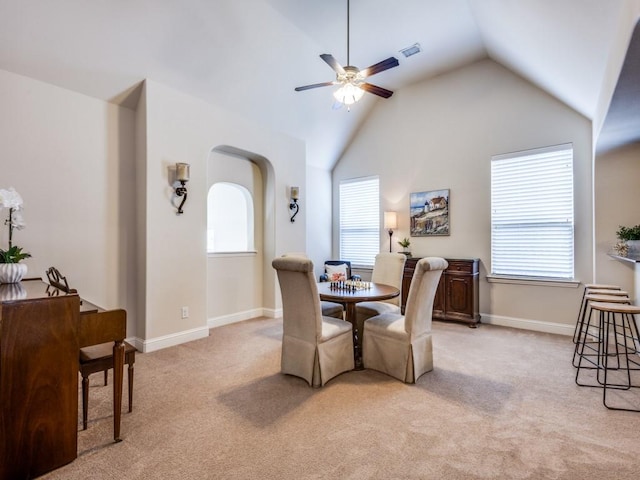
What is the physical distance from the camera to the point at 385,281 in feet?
13.1

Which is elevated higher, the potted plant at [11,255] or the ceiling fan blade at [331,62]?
the ceiling fan blade at [331,62]

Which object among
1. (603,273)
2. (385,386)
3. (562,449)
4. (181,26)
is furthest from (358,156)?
(562,449)

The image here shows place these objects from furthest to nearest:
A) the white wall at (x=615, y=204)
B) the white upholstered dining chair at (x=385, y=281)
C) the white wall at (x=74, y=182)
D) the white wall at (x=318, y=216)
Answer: the white wall at (x=318, y=216) < the white wall at (x=615, y=204) < the white upholstered dining chair at (x=385, y=281) < the white wall at (x=74, y=182)

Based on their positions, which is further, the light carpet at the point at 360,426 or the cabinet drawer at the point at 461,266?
the cabinet drawer at the point at 461,266

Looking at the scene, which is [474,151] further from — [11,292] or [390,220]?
[11,292]

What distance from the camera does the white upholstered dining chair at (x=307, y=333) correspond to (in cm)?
267

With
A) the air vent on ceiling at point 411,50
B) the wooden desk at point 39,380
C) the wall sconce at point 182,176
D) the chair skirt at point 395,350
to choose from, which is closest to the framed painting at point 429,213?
the air vent on ceiling at point 411,50

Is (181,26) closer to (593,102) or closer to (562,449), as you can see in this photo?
(593,102)

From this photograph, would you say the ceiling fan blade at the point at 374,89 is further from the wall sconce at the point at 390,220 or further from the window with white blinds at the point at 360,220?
the window with white blinds at the point at 360,220

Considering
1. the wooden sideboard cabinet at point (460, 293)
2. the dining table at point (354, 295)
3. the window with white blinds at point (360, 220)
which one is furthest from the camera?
the window with white blinds at point (360, 220)

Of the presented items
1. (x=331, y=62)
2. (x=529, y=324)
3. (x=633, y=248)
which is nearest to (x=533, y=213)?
(x=633, y=248)

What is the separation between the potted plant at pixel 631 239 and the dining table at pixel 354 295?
7.35ft

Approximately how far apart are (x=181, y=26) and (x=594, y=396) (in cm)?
498

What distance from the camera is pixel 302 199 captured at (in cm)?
554
